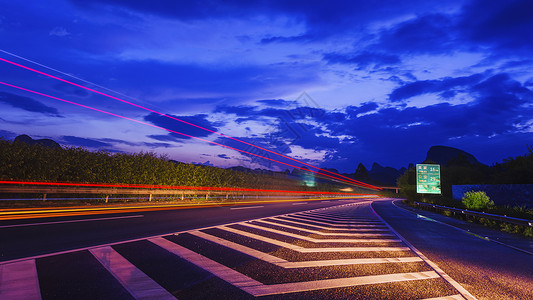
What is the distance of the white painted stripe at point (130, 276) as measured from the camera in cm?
384

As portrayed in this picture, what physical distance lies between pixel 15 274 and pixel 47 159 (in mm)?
16121

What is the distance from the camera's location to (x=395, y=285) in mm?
4605

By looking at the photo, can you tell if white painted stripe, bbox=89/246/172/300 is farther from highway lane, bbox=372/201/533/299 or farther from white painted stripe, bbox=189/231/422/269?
highway lane, bbox=372/201/533/299

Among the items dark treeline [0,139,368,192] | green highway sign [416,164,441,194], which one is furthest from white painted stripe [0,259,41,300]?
green highway sign [416,164,441,194]

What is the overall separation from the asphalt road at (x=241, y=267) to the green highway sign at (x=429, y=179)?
77.1ft

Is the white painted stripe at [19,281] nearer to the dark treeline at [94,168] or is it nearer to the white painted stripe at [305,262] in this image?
the white painted stripe at [305,262]

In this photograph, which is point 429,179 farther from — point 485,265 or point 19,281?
point 19,281

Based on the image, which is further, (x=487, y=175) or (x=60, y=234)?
(x=487, y=175)

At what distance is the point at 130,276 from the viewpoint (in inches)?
177

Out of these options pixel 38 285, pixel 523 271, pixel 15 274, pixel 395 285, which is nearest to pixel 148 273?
pixel 38 285

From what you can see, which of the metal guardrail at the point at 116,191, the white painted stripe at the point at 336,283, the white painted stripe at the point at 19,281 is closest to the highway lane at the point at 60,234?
the white painted stripe at the point at 19,281

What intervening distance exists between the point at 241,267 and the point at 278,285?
40.9 inches

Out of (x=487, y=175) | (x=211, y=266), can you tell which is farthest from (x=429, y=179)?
(x=211, y=266)

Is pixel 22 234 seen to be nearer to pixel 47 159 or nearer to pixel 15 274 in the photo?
pixel 15 274
